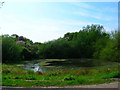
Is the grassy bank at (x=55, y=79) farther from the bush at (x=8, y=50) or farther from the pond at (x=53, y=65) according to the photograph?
the bush at (x=8, y=50)

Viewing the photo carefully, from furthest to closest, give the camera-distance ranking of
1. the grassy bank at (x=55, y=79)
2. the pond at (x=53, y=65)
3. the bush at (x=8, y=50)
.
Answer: the bush at (x=8, y=50) < the pond at (x=53, y=65) < the grassy bank at (x=55, y=79)

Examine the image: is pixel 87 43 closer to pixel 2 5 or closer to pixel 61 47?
pixel 61 47

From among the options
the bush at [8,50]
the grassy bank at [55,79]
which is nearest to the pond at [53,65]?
the bush at [8,50]

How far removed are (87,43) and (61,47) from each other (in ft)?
24.1

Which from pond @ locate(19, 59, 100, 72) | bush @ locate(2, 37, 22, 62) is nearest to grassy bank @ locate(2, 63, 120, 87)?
pond @ locate(19, 59, 100, 72)

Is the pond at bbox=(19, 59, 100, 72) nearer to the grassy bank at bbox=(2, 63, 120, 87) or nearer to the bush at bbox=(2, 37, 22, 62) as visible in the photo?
the bush at bbox=(2, 37, 22, 62)

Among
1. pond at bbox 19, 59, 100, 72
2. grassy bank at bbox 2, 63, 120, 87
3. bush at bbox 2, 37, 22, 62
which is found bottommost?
pond at bbox 19, 59, 100, 72

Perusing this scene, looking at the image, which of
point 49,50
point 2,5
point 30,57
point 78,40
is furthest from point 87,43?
point 2,5

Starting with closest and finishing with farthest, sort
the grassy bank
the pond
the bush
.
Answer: the grassy bank → the pond → the bush

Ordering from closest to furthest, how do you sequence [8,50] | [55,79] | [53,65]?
[55,79]
[53,65]
[8,50]

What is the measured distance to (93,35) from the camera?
4175 cm

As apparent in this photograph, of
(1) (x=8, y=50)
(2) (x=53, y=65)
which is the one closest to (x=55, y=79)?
(2) (x=53, y=65)

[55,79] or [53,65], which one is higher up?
[55,79]

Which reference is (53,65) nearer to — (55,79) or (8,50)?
(8,50)
